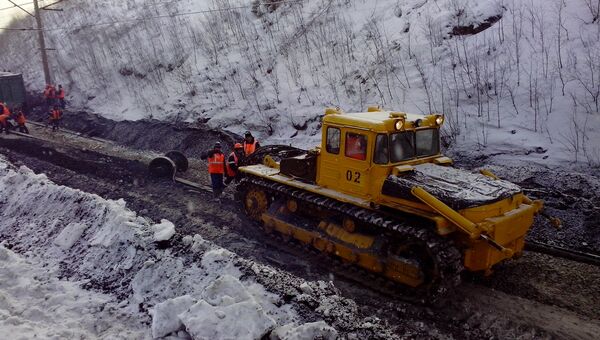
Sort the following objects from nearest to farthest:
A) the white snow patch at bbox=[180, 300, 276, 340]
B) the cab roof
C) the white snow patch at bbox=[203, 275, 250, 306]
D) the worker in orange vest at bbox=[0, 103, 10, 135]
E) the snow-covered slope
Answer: the white snow patch at bbox=[180, 300, 276, 340]
the white snow patch at bbox=[203, 275, 250, 306]
the cab roof
the snow-covered slope
the worker in orange vest at bbox=[0, 103, 10, 135]

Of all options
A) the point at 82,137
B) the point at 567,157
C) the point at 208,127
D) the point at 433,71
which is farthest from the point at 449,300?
the point at 82,137

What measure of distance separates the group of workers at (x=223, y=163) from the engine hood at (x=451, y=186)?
Result: 449 centimetres

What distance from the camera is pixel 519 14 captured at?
1370 centimetres

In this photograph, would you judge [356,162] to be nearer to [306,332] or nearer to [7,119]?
[306,332]

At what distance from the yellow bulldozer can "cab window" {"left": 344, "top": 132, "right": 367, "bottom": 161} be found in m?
0.02

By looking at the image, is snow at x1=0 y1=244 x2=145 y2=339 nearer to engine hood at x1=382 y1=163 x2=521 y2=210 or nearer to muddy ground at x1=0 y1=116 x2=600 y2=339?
muddy ground at x1=0 y1=116 x2=600 y2=339

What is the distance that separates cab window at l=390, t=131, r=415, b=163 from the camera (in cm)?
→ 732

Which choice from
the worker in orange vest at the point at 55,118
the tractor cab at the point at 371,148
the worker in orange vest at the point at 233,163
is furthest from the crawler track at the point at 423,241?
the worker in orange vest at the point at 55,118

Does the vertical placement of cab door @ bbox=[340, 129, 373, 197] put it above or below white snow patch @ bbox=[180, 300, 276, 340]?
above

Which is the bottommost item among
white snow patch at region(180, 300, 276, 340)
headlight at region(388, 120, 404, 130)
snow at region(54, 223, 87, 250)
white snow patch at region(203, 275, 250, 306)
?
snow at region(54, 223, 87, 250)

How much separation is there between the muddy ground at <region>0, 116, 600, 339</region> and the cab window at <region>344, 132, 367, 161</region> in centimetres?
190

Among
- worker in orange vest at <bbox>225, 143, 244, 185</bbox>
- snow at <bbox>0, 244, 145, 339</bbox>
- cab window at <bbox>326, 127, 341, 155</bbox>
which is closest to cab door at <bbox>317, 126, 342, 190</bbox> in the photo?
cab window at <bbox>326, 127, 341, 155</bbox>

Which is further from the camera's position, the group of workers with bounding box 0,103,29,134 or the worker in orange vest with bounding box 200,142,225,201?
the group of workers with bounding box 0,103,29,134

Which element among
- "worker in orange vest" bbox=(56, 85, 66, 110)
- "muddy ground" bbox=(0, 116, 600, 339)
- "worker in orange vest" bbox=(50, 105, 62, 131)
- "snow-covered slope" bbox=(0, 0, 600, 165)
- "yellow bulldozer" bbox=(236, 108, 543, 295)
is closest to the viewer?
"muddy ground" bbox=(0, 116, 600, 339)
